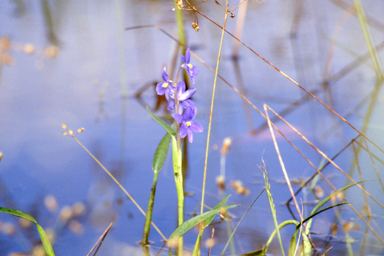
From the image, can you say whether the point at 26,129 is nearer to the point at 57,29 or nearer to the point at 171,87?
the point at 171,87

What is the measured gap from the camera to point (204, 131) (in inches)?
55.6

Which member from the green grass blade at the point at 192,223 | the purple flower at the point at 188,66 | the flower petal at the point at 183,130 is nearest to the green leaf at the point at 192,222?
the green grass blade at the point at 192,223

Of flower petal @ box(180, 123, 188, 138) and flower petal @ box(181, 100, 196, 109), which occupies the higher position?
flower petal @ box(181, 100, 196, 109)

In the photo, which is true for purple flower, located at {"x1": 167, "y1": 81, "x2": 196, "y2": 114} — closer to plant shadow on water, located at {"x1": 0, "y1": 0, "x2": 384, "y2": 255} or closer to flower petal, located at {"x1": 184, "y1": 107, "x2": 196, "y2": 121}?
flower petal, located at {"x1": 184, "y1": 107, "x2": 196, "y2": 121}

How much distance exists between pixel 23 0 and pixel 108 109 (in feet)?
5.89

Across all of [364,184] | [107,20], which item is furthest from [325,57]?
[107,20]

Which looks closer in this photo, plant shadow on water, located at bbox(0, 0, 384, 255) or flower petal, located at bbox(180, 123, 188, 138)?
flower petal, located at bbox(180, 123, 188, 138)

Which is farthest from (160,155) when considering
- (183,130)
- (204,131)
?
(204,131)

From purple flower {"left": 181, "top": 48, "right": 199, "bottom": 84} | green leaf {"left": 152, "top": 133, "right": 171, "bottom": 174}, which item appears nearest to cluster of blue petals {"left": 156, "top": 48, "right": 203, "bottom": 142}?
purple flower {"left": 181, "top": 48, "right": 199, "bottom": 84}

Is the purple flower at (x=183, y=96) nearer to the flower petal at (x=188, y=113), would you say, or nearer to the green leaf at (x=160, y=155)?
the flower petal at (x=188, y=113)

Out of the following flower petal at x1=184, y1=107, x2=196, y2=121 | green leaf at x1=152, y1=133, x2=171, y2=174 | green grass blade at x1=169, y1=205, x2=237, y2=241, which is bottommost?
green grass blade at x1=169, y1=205, x2=237, y2=241

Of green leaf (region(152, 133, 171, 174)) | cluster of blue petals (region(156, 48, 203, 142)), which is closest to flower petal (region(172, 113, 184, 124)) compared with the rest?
cluster of blue petals (region(156, 48, 203, 142))

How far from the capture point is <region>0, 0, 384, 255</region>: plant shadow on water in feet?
2.67

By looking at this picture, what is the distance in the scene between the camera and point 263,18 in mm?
2885
